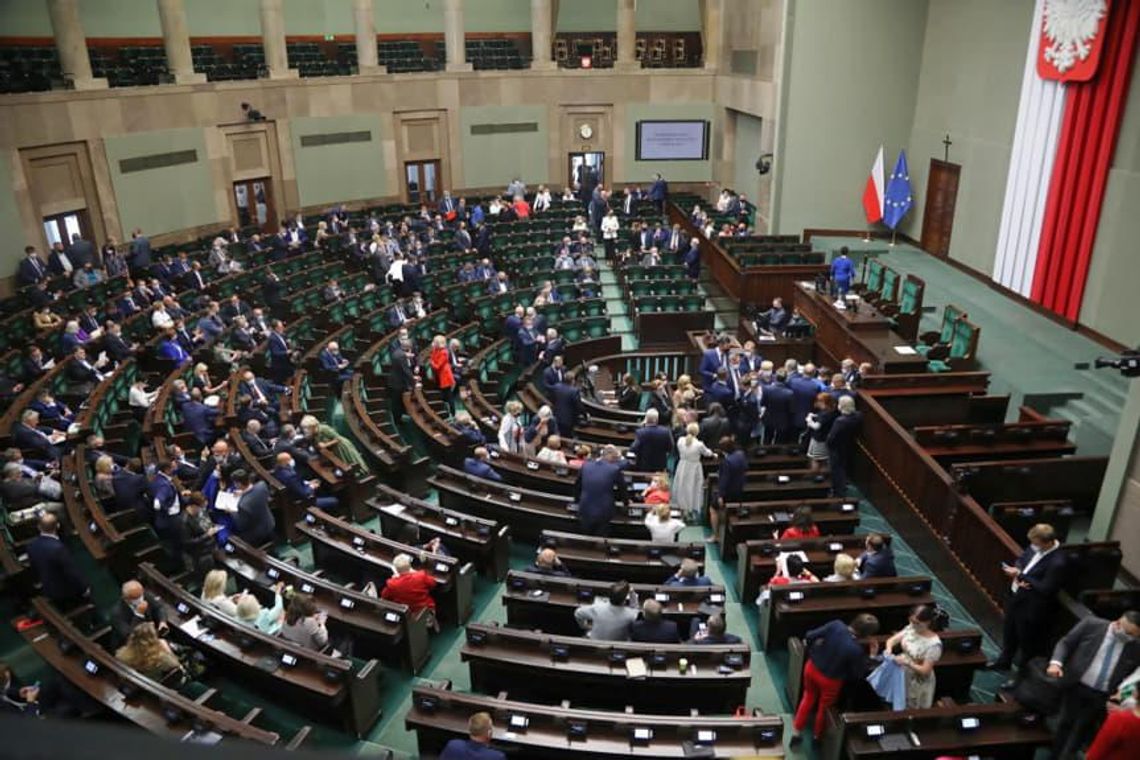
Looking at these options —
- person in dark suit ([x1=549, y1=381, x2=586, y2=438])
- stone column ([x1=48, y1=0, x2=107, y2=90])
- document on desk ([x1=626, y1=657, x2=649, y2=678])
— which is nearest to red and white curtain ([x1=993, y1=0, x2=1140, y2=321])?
person in dark suit ([x1=549, y1=381, x2=586, y2=438])

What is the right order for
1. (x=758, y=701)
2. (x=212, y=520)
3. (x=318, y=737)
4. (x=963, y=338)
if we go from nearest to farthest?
(x=318, y=737) → (x=758, y=701) → (x=212, y=520) → (x=963, y=338)

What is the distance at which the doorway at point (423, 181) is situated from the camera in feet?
83.4

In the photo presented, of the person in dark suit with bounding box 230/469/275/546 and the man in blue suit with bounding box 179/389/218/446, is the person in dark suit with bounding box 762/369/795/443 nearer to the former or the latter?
the person in dark suit with bounding box 230/469/275/546

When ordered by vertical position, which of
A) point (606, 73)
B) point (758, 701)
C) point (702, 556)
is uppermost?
point (606, 73)

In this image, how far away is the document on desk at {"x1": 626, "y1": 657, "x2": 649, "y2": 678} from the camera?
6051 mm

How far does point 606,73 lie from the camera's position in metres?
25.6

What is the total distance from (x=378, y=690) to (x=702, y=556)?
9.91 ft

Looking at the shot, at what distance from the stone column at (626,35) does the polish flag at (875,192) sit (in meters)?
9.14

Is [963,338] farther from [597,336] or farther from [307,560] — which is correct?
[307,560]

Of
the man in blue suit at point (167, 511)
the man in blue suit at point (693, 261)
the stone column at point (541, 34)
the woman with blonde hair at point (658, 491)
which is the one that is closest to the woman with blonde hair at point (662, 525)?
the woman with blonde hair at point (658, 491)

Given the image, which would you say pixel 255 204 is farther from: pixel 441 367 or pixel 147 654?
pixel 147 654

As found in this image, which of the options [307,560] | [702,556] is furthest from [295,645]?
[702,556]

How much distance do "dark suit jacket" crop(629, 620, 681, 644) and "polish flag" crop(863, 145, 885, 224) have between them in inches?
615

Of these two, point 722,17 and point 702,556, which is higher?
point 722,17
